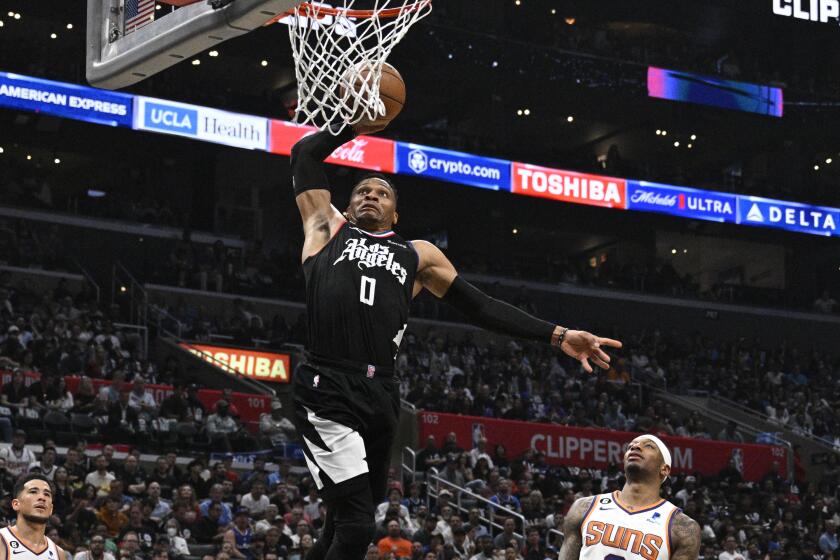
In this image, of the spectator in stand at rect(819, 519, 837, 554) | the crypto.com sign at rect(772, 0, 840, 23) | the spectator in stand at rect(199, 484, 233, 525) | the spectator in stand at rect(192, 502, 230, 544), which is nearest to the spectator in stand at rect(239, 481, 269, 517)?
the spectator in stand at rect(199, 484, 233, 525)

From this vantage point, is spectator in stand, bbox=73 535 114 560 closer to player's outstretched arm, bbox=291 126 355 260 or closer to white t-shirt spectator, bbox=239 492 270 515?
white t-shirt spectator, bbox=239 492 270 515

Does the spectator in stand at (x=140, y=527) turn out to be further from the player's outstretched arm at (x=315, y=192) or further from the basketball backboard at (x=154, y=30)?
the player's outstretched arm at (x=315, y=192)

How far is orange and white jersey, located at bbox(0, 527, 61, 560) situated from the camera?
7.96 metres

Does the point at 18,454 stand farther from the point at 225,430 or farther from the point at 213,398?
the point at 213,398

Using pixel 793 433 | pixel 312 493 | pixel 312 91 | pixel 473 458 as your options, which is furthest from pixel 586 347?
pixel 793 433

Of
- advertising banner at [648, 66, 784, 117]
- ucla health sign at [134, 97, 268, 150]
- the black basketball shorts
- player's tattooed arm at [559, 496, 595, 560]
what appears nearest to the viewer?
the black basketball shorts

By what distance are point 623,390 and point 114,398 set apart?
1293 cm

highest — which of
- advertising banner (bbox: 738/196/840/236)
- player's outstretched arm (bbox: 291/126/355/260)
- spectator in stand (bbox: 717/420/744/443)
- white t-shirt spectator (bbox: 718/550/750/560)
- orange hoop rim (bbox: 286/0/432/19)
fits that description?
advertising banner (bbox: 738/196/840/236)

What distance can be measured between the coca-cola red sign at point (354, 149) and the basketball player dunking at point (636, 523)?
879 inches

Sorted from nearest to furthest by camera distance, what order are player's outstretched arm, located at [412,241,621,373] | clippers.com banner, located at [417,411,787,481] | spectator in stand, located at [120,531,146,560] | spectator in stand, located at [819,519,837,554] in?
player's outstretched arm, located at [412,241,621,373] < spectator in stand, located at [120,531,146,560] < spectator in stand, located at [819,519,837,554] < clippers.com banner, located at [417,411,787,481]

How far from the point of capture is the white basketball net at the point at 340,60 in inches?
245

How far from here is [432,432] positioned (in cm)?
2253

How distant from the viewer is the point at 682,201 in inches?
1385

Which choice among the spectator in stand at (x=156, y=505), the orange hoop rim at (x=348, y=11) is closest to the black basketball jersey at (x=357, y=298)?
the orange hoop rim at (x=348, y=11)
